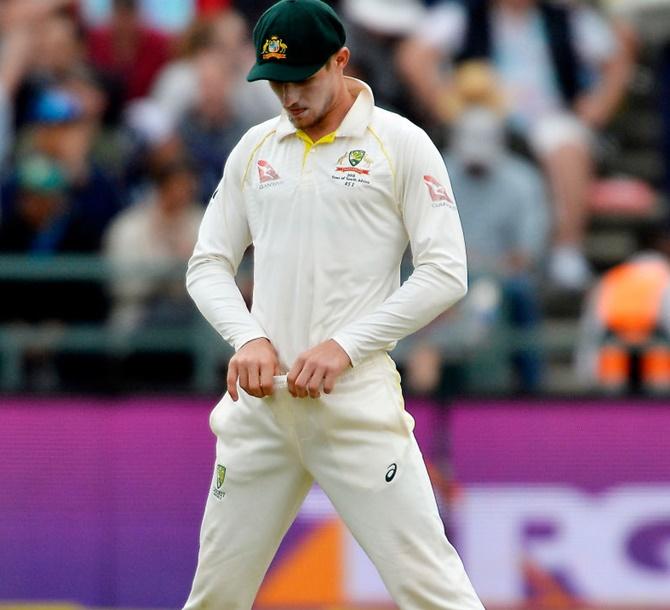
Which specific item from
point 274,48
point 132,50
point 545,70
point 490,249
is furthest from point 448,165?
point 274,48

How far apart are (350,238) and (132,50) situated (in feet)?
22.2

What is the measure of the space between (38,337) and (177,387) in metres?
1.02

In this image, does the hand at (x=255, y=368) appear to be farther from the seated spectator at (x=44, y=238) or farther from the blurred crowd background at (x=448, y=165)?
the seated spectator at (x=44, y=238)

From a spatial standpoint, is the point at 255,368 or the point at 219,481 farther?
the point at 219,481

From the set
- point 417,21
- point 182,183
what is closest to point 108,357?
point 182,183

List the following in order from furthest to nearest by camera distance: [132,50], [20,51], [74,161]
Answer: [132,50] < [20,51] < [74,161]

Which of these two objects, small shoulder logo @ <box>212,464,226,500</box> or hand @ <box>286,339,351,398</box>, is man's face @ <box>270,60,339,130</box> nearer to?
hand @ <box>286,339,351,398</box>

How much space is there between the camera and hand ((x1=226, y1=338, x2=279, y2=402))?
5.04 metres

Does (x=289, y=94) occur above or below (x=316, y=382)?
above

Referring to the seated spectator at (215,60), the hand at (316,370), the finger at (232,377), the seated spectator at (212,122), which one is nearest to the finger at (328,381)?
the hand at (316,370)

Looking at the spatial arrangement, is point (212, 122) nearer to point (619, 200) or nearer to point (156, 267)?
point (156, 267)

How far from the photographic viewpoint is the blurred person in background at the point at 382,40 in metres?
11.0

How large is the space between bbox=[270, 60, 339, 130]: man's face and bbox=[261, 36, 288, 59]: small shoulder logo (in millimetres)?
86

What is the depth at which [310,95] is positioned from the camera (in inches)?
200
